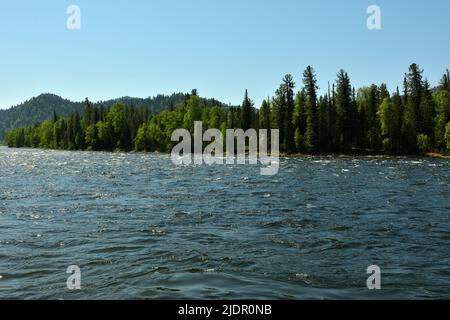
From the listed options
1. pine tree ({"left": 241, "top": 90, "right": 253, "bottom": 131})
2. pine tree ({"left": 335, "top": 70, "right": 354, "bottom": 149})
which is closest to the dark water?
pine tree ({"left": 335, "top": 70, "right": 354, "bottom": 149})

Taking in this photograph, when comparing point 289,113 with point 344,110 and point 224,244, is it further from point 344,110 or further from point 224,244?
point 224,244

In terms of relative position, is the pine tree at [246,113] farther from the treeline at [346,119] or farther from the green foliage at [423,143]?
the green foliage at [423,143]

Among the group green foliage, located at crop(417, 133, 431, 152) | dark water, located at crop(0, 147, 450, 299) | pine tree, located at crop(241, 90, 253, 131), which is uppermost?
pine tree, located at crop(241, 90, 253, 131)

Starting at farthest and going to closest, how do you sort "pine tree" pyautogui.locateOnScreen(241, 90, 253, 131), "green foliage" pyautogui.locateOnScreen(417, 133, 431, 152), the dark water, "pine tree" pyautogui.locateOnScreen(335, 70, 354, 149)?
"pine tree" pyautogui.locateOnScreen(241, 90, 253, 131) → "pine tree" pyautogui.locateOnScreen(335, 70, 354, 149) → "green foliage" pyautogui.locateOnScreen(417, 133, 431, 152) → the dark water

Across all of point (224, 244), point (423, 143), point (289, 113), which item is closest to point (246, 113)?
point (289, 113)

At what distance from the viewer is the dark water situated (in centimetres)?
1263

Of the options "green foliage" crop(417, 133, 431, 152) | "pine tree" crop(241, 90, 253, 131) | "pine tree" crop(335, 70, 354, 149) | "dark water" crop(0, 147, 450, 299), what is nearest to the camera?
"dark water" crop(0, 147, 450, 299)

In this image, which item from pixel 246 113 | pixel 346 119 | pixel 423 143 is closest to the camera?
pixel 423 143

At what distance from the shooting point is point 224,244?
1767 cm

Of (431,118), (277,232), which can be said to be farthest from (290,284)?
(431,118)

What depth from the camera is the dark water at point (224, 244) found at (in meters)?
12.6

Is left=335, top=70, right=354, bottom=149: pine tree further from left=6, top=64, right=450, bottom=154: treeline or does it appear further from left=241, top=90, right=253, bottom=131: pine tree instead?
left=241, top=90, right=253, bottom=131: pine tree

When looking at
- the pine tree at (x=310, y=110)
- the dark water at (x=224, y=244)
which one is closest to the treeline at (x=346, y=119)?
the pine tree at (x=310, y=110)
